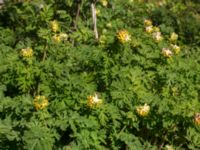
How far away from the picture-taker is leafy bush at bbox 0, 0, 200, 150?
11.6 ft

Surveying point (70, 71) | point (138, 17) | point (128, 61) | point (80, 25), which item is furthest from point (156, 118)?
point (138, 17)

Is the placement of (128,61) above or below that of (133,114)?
above

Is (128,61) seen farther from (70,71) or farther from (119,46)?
(70,71)

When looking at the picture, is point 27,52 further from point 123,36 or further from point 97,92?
point 123,36

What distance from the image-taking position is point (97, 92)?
4.04 metres

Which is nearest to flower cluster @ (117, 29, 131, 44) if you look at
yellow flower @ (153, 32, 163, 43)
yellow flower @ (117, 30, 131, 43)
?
yellow flower @ (117, 30, 131, 43)

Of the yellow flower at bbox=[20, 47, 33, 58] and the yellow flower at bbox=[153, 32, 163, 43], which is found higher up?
the yellow flower at bbox=[153, 32, 163, 43]

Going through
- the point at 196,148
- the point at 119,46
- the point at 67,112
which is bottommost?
the point at 196,148

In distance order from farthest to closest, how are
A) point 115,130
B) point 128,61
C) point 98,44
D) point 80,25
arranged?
point 80,25 < point 98,44 < point 128,61 < point 115,130

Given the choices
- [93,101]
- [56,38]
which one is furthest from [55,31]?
[93,101]

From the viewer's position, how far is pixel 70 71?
4152mm

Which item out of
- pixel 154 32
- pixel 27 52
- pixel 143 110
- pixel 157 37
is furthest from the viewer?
pixel 154 32

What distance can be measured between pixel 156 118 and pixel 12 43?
5.48 feet

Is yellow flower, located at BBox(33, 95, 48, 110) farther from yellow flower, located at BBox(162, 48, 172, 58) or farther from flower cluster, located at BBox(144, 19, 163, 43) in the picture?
flower cluster, located at BBox(144, 19, 163, 43)
